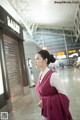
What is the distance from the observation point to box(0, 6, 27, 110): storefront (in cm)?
514

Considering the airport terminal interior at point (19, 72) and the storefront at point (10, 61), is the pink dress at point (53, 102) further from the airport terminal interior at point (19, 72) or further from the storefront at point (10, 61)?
the storefront at point (10, 61)

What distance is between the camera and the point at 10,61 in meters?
6.66

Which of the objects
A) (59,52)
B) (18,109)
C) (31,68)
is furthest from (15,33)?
(59,52)

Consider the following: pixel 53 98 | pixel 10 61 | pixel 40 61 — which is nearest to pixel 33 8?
pixel 10 61

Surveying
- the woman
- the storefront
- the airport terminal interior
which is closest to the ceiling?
the airport terminal interior

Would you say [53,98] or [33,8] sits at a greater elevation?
[33,8]

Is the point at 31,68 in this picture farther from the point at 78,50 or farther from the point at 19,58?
the point at 78,50

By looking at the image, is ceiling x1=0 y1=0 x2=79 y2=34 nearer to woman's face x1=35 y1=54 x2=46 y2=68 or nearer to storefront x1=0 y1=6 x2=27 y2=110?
storefront x1=0 y1=6 x2=27 y2=110

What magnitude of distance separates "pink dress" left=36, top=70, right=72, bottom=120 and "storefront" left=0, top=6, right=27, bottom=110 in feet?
10.3

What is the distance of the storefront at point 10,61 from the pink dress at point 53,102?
3.15m

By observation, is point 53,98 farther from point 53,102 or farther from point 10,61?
point 10,61

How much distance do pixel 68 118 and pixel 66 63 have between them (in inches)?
1273

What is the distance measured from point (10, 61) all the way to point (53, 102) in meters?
4.97

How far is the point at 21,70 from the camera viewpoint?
795 cm
